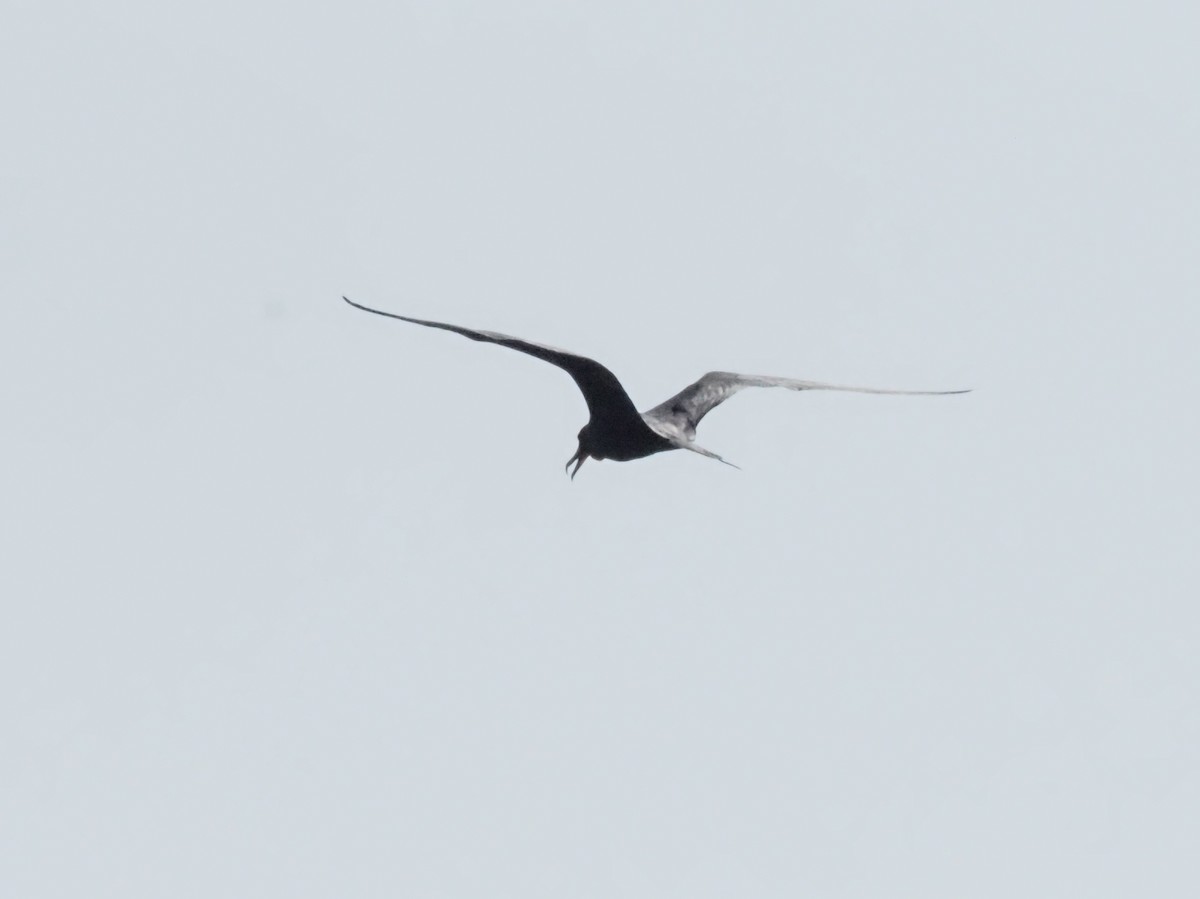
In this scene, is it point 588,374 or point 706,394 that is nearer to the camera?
point 588,374

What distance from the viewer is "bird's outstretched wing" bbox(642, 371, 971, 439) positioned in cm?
2197

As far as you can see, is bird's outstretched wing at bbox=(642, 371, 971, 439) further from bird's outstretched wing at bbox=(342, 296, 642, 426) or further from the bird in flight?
bird's outstretched wing at bbox=(342, 296, 642, 426)

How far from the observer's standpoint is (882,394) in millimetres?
21547

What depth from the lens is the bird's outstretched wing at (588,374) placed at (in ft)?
58.2

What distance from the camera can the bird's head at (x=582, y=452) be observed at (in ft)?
68.6

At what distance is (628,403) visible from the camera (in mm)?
19625

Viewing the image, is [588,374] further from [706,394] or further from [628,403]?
[706,394]

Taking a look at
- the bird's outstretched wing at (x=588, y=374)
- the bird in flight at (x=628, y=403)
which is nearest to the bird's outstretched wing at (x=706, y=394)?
the bird in flight at (x=628, y=403)

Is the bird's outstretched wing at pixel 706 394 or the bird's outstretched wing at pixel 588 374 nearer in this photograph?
the bird's outstretched wing at pixel 588 374

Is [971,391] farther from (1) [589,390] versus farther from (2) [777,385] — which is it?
(1) [589,390]

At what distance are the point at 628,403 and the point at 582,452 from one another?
69.3 inches

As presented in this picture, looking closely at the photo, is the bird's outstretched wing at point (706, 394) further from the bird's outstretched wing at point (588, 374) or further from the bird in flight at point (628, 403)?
the bird's outstretched wing at point (588, 374)

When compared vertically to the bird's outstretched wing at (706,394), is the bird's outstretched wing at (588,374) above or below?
below

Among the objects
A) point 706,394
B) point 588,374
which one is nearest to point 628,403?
point 588,374
